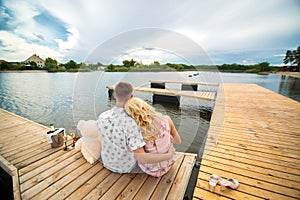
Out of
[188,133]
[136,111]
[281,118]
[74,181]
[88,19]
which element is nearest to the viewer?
[136,111]

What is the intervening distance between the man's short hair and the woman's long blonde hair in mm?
69

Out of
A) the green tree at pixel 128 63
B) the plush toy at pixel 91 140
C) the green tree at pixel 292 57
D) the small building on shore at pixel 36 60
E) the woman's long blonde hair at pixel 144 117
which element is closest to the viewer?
the woman's long blonde hair at pixel 144 117

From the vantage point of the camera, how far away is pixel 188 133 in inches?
203

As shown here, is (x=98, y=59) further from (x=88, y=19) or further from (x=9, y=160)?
(x=9, y=160)

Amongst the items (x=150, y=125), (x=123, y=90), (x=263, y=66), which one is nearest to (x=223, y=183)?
(x=150, y=125)

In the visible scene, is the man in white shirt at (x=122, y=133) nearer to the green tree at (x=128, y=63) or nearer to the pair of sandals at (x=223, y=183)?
the pair of sandals at (x=223, y=183)

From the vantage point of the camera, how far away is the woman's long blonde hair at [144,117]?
1.33 meters

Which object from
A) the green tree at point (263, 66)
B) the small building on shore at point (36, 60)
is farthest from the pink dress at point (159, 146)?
the small building on shore at point (36, 60)

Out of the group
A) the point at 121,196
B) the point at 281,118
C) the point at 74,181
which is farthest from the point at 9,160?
the point at 281,118

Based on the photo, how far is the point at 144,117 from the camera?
1.36m

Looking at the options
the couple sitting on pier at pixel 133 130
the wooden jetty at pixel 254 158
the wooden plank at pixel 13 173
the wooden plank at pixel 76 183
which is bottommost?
the wooden plank at pixel 13 173

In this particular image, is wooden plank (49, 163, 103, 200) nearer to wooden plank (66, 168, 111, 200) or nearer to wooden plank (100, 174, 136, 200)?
wooden plank (66, 168, 111, 200)

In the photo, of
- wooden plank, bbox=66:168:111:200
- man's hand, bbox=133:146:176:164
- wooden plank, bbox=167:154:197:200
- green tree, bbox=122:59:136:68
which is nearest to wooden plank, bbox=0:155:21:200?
wooden plank, bbox=66:168:111:200

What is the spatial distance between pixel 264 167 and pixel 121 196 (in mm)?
2173
